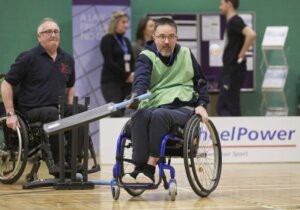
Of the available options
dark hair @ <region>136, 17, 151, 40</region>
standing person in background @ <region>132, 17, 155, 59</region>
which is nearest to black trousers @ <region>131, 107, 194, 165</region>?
standing person in background @ <region>132, 17, 155, 59</region>

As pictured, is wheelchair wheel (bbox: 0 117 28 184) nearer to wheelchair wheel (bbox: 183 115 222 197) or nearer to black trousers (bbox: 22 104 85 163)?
black trousers (bbox: 22 104 85 163)

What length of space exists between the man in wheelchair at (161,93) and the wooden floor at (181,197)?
0.18 meters

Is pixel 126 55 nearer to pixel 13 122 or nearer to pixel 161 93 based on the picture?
pixel 13 122

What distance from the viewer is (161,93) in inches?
162

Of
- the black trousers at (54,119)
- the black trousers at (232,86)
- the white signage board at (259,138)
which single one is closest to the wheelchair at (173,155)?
the black trousers at (54,119)

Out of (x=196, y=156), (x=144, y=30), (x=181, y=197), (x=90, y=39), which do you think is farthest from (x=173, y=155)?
(x=90, y=39)

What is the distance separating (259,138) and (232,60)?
104 cm

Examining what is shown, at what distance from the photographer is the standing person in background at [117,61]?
7734 mm

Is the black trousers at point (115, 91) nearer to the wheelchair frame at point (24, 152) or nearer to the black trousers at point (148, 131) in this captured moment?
the wheelchair frame at point (24, 152)

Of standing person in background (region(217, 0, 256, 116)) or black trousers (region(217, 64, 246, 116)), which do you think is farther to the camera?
black trousers (region(217, 64, 246, 116))

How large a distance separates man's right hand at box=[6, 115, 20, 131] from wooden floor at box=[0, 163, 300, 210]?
15.3 inches

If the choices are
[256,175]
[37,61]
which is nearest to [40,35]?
[37,61]

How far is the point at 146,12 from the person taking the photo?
28.1 feet

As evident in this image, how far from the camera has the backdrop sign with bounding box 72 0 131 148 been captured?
8172 mm
